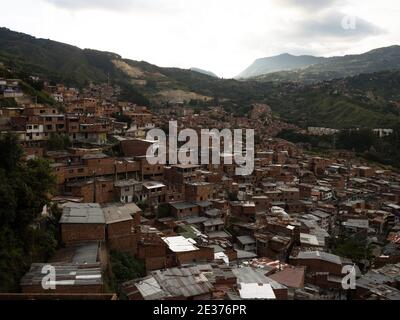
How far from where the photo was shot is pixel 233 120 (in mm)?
57750

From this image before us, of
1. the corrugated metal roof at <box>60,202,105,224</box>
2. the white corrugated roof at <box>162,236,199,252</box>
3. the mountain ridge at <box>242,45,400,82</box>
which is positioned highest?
the mountain ridge at <box>242,45,400,82</box>

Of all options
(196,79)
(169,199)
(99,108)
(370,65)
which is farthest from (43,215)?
(370,65)

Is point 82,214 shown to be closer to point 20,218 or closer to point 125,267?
point 125,267

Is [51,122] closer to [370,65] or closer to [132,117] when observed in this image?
[132,117]

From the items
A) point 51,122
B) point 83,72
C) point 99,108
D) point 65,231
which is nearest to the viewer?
point 65,231

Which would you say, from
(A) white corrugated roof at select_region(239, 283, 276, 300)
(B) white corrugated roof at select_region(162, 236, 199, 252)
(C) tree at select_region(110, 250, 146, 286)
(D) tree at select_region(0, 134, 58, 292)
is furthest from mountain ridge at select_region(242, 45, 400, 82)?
(D) tree at select_region(0, 134, 58, 292)

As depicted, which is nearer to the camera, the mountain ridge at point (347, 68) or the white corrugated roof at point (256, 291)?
the white corrugated roof at point (256, 291)

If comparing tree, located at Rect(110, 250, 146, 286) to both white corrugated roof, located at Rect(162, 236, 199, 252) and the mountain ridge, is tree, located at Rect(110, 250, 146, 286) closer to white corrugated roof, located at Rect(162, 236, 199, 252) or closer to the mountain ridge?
white corrugated roof, located at Rect(162, 236, 199, 252)

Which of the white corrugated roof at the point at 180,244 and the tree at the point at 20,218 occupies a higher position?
the tree at the point at 20,218

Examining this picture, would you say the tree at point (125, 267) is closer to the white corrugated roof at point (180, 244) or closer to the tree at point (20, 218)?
the white corrugated roof at point (180, 244)

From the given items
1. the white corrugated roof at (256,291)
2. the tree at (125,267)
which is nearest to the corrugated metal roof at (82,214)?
the tree at (125,267)

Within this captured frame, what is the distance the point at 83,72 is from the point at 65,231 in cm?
7064

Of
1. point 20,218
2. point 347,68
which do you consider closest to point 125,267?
point 20,218

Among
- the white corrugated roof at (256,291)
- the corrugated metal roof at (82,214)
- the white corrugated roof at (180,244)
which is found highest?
the corrugated metal roof at (82,214)
